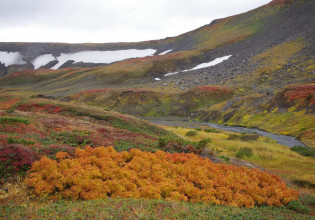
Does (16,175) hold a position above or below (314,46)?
below

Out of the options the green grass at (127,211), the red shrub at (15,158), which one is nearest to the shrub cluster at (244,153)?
the green grass at (127,211)

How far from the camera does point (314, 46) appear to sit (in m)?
104

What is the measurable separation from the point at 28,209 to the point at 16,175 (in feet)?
13.3

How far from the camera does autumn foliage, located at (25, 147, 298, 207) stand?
39.9 feet

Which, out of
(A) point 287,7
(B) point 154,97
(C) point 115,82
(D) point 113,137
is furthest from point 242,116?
(A) point 287,7

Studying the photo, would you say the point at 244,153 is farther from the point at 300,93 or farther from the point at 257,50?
the point at 257,50

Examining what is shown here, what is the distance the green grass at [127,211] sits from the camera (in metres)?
9.14

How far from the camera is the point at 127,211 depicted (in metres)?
9.92

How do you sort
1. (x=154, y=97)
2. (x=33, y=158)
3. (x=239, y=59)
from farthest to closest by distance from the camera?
(x=239, y=59) → (x=154, y=97) → (x=33, y=158)

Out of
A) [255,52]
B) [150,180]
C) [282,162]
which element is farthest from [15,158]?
[255,52]

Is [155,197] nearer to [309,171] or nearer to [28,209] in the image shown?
[28,209]

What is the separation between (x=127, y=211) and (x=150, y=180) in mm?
4142

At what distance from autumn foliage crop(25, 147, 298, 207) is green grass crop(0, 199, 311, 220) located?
3.16ft

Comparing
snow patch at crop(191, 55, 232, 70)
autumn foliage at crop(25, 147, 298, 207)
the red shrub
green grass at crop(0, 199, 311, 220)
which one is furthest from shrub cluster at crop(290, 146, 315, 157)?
snow patch at crop(191, 55, 232, 70)
